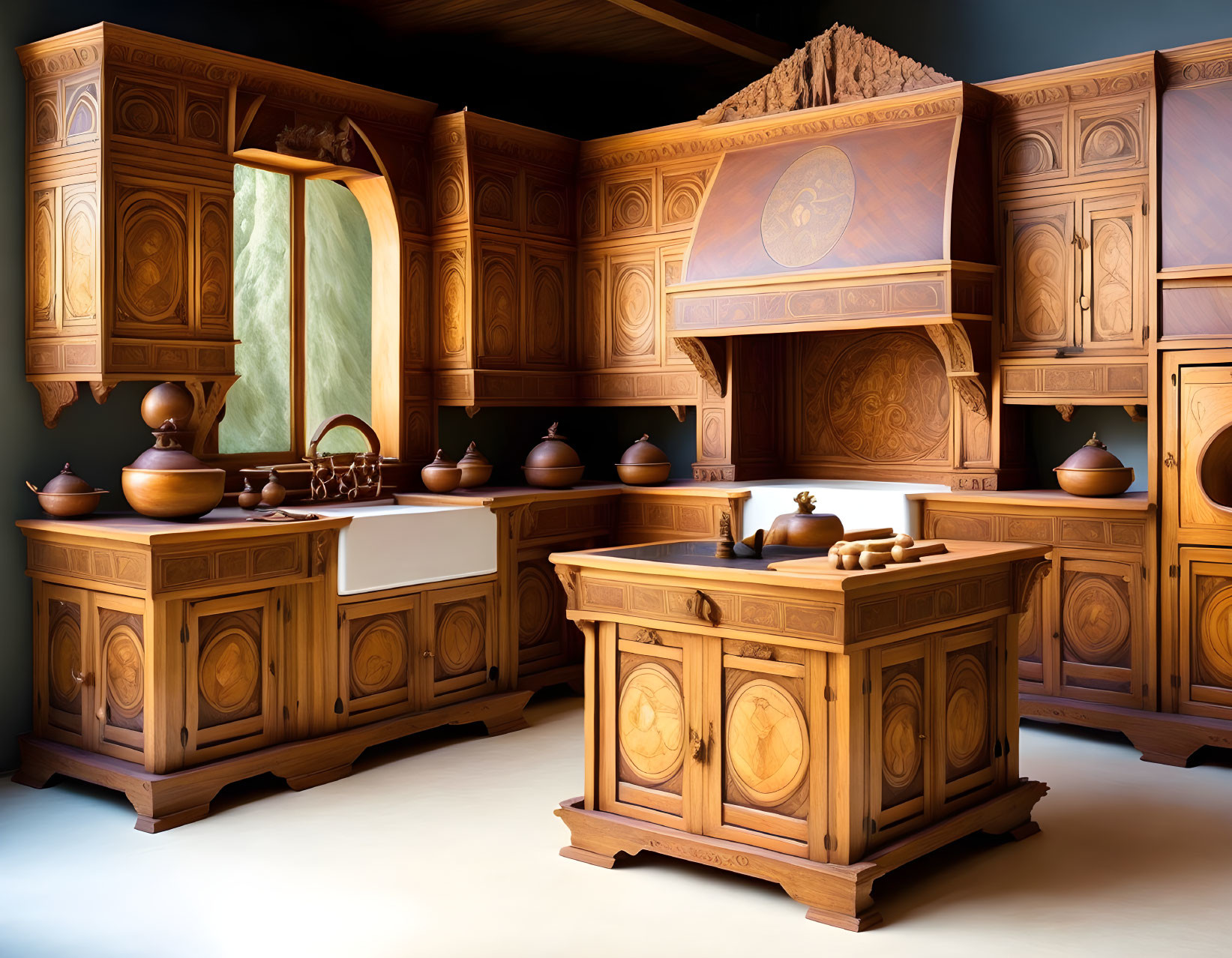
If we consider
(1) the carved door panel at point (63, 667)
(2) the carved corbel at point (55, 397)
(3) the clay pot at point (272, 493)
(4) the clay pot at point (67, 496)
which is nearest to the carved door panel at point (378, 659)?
(3) the clay pot at point (272, 493)

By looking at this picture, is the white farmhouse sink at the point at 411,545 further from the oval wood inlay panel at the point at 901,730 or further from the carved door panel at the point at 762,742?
the oval wood inlay panel at the point at 901,730

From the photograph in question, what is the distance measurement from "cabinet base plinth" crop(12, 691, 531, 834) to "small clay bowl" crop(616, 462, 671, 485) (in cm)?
157

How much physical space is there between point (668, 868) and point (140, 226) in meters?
3.16

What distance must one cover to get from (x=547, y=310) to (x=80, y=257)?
2.62 metres

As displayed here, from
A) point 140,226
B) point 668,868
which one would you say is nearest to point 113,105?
point 140,226

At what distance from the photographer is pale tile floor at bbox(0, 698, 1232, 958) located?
3277 mm

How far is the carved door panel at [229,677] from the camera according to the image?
442 centimetres

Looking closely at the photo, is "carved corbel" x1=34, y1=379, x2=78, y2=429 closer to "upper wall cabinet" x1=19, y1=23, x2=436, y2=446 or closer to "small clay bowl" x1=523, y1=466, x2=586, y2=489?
"upper wall cabinet" x1=19, y1=23, x2=436, y2=446

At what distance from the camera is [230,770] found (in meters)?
4.47

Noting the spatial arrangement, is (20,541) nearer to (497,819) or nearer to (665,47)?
(497,819)

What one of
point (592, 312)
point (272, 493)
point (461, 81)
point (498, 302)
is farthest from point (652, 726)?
point (461, 81)

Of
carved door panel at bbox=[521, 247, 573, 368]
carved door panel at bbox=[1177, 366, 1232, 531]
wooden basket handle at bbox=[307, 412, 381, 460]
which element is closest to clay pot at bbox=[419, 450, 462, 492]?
wooden basket handle at bbox=[307, 412, 381, 460]

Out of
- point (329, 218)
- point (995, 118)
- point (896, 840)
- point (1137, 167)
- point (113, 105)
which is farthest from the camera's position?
point (329, 218)

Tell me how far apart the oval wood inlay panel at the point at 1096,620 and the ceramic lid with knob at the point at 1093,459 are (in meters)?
0.47
